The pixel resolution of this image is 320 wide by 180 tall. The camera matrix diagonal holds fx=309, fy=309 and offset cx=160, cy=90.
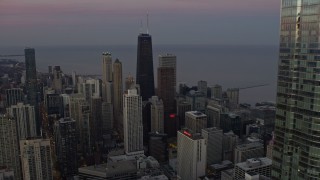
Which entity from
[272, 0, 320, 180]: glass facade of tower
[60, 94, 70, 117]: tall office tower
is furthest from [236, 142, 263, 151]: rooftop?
[60, 94, 70, 117]: tall office tower

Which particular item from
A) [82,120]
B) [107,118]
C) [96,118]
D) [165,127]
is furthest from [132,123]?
[96,118]

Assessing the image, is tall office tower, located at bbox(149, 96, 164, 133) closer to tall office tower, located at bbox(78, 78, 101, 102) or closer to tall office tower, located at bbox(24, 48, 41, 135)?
tall office tower, located at bbox(78, 78, 101, 102)

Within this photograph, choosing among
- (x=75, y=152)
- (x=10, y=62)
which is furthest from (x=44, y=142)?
(x=10, y=62)

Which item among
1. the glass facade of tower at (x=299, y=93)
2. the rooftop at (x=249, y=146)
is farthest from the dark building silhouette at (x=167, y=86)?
the glass facade of tower at (x=299, y=93)

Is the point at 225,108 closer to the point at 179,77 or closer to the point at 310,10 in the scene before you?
the point at 179,77

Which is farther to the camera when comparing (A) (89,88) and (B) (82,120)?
(A) (89,88)

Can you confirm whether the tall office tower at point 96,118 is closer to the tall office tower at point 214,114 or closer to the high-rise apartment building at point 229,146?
the tall office tower at point 214,114

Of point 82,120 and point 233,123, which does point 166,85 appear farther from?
point 82,120
